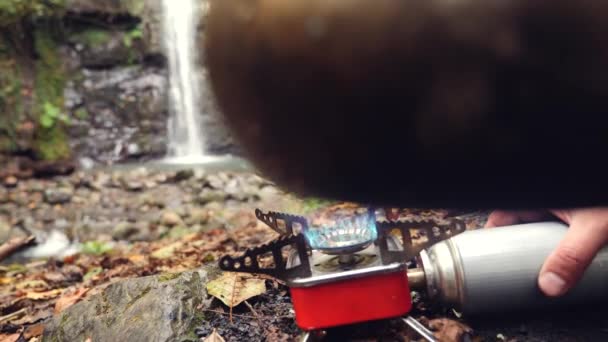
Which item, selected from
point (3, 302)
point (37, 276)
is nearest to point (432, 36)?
point (3, 302)

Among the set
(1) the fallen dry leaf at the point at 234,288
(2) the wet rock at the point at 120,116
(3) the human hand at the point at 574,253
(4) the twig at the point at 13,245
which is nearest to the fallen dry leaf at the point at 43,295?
(1) the fallen dry leaf at the point at 234,288

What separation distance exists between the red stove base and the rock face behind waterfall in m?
6.16

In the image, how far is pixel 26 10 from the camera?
7.21m

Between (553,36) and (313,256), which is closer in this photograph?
(553,36)

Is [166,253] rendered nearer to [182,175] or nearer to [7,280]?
[7,280]

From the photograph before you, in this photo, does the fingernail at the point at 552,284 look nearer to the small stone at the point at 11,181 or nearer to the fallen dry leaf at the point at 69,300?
the fallen dry leaf at the point at 69,300

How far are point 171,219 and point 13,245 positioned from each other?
129 cm

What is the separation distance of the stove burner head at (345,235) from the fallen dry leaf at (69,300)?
124cm

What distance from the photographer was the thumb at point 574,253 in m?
1.21

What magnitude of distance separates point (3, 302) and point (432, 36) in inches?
103

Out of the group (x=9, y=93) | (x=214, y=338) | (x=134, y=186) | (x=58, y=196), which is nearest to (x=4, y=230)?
(x=58, y=196)

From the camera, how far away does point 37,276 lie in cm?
300

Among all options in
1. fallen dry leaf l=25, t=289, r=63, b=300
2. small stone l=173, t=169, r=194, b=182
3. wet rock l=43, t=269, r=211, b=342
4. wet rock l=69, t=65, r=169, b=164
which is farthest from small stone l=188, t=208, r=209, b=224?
wet rock l=69, t=65, r=169, b=164

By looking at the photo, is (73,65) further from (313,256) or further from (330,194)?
(330,194)
